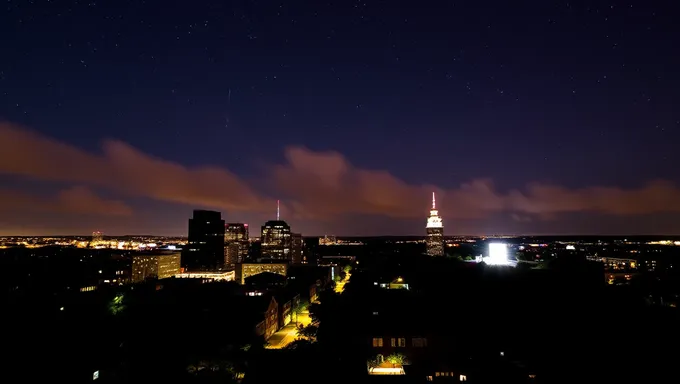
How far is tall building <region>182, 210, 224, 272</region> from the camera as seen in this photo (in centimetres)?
14862

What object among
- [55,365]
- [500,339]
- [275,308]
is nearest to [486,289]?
[500,339]

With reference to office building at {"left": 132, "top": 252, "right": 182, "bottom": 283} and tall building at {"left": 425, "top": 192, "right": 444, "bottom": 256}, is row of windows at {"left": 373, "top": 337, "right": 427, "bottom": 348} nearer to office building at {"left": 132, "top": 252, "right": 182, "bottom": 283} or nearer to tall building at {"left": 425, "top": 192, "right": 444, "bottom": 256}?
office building at {"left": 132, "top": 252, "right": 182, "bottom": 283}

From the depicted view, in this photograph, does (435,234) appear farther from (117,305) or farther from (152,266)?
(117,305)

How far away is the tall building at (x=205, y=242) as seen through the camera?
149 metres

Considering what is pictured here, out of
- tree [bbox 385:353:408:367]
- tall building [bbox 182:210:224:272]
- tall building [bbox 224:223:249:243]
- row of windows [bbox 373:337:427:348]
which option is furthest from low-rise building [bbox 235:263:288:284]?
tree [bbox 385:353:408:367]

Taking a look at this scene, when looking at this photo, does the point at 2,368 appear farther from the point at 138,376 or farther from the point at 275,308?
the point at 275,308

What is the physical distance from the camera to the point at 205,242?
153 meters

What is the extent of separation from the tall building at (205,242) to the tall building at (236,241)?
672cm

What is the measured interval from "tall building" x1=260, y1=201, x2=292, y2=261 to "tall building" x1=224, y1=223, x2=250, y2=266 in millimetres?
10186

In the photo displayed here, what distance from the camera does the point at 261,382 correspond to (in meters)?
17.7

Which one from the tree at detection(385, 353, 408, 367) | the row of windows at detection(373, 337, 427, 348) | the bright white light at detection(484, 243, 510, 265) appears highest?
the bright white light at detection(484, 243, 510, 265)

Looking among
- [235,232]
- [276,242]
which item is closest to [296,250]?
[276,242]

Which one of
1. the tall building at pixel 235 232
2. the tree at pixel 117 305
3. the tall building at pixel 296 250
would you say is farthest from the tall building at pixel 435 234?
the tree at pixel 117 305

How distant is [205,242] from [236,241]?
1770cm
